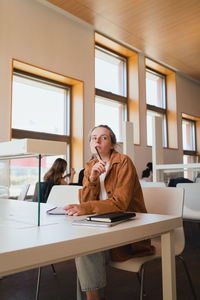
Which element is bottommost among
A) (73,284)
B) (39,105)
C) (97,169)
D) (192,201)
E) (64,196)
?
(73,284)

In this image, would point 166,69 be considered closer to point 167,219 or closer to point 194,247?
point 194,247

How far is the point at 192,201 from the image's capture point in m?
2.75

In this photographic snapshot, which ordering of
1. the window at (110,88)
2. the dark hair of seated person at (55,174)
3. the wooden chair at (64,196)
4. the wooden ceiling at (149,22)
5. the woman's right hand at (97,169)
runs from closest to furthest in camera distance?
1. the woman's right hand at (97,169)
2. the wooden chair at (64,196)
3. the dark hair of seated person at (55,174)
4. the wooden ceiling at (149,22)
5. the window at (110,88)

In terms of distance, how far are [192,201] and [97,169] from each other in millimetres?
1684

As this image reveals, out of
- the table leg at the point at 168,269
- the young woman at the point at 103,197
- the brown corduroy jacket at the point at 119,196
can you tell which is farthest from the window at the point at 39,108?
the table leg at the point at 168,269

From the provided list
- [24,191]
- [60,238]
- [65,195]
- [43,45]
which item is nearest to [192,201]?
[65,195]

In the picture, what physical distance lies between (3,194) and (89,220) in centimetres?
45

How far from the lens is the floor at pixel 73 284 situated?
1.85 m

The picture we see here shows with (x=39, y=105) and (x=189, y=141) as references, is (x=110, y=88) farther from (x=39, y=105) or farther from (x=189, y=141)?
(x=189, y=141)

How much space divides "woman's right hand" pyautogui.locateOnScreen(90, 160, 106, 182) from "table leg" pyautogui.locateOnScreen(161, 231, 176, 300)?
1.39 feet

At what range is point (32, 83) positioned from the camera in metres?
4.82

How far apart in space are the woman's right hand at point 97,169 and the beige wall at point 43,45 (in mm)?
2835

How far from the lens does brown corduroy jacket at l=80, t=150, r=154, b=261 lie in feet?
4.06

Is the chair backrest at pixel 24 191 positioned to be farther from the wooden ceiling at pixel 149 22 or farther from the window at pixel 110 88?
the window at pixel 110 88
